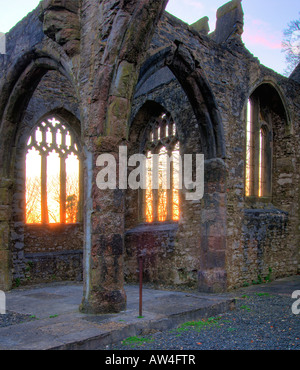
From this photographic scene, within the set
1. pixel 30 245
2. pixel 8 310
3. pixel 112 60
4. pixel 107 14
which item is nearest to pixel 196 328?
pixel 8 310

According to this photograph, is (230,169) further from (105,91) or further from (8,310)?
(8,310)

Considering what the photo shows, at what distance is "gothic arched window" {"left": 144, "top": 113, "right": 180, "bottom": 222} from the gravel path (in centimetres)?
354

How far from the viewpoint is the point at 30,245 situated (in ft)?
29.0

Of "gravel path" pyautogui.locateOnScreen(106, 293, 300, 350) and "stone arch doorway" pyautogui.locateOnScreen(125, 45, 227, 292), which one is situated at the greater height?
"stone arch doorway" pyautogui.locateOnScreen(125, 45, 227, 292)

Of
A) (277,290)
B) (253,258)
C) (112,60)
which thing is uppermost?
(112,60)

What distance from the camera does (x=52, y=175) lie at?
9.59 m

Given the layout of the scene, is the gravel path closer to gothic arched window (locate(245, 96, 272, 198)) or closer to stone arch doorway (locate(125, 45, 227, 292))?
stone arch doorway (locate(125, 45, 227, 292))

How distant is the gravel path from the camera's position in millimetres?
4086

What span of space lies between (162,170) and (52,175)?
8.91 ft

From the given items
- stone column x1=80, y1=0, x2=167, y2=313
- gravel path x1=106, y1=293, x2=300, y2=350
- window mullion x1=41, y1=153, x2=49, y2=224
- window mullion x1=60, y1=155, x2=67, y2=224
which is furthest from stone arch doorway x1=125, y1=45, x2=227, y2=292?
window mullion x1=41, y1=153, x2=49, y2=224

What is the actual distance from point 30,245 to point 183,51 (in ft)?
17.6

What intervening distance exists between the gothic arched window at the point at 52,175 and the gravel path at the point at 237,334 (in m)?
5.22

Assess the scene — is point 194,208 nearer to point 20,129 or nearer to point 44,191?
point 44,191

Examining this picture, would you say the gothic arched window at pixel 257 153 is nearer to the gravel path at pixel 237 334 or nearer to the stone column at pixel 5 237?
the gravel path at pixel 237 334
